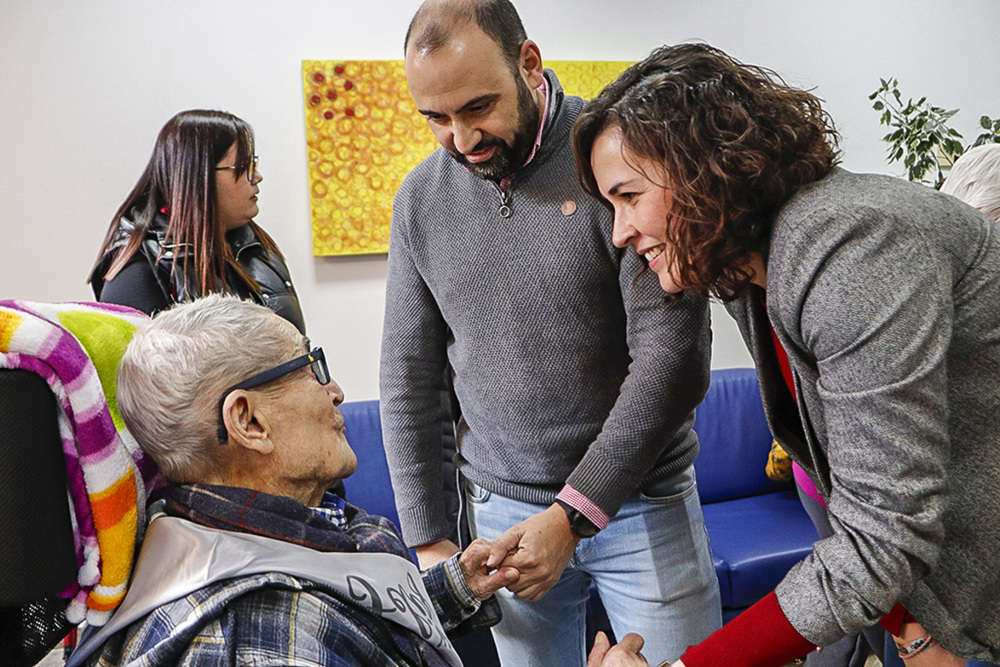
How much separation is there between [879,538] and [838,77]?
153 inches

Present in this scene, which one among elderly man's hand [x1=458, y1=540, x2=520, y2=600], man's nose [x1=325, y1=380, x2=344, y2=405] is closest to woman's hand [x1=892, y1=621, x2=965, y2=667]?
elderly man's hand [x1=458, y1=540, x2=520, y2=600]

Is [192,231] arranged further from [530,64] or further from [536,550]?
[536,550]

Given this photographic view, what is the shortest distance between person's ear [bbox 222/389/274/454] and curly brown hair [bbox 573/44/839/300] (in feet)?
2.11

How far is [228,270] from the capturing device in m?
2.41

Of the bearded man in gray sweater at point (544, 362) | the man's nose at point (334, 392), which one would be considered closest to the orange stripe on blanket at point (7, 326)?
the man's nose at point (334, 392)

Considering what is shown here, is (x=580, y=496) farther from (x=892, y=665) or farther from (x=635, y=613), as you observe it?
(x=892, y=665)

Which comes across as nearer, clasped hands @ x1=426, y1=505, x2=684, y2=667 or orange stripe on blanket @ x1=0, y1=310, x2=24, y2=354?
orange stripe on blanket @ x1=0, y1=310, x2=24, y2=354

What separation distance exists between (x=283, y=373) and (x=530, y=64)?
2.50 ft

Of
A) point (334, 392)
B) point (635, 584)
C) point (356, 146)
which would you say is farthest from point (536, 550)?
point (356, 146)

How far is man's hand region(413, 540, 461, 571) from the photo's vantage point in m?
1.68

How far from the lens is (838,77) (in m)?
4.27

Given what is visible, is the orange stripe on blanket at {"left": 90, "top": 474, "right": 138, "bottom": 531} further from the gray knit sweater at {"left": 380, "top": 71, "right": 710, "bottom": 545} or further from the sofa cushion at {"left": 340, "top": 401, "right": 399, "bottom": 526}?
the sofa cushion at {"left": 340, "top": 401, "right": 399, "bottom": 526}

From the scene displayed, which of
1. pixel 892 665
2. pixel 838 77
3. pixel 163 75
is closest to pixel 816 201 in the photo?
pixel 892 665

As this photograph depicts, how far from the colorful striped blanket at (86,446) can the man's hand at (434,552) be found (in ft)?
2.16
